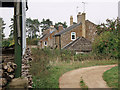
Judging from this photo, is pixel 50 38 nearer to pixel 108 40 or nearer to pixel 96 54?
pixel 96 54

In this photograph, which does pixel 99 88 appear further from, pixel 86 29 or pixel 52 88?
pixel 86 29

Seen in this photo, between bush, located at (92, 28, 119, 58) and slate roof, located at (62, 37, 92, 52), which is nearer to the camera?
bush, located at (92, 28, 119, 58)

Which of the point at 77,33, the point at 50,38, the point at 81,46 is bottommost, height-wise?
the point at 81,46

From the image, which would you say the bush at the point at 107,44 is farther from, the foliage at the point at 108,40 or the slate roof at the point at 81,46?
the slate roof at the point at 81,46

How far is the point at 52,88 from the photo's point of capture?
665 cm

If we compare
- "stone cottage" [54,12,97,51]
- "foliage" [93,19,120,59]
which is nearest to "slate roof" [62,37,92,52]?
"stone cottage" [54,12,97,51]

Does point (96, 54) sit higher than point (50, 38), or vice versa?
point (50, 38)

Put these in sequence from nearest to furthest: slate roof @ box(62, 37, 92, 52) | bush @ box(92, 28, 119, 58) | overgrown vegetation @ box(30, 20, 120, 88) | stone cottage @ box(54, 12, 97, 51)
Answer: bush @ box(92, 28, 119, 58), overgrown vegetation @ box(30, 20, 120, 88), slate roof @ box(62, 37, 92, 52), stone cottage @ box(54, 12, 97, 51)

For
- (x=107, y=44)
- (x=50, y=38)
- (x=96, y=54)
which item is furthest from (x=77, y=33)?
(x=107, y=44)


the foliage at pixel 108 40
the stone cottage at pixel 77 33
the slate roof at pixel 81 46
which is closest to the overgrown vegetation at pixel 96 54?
the foliage at pixel 108 40

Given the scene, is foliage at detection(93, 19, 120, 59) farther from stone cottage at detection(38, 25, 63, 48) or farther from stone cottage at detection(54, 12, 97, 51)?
stone cottage at detection(38, 25, 63, 48)

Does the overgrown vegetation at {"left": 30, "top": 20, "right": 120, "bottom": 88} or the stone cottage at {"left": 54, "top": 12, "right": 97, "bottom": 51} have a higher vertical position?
the stone cottage at {"left": 54, "top": 12, "right": 97, "bottom": 51}

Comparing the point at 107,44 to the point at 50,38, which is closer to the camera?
the point at 107,44

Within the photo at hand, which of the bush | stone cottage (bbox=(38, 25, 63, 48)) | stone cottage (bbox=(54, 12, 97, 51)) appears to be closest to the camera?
the bush
